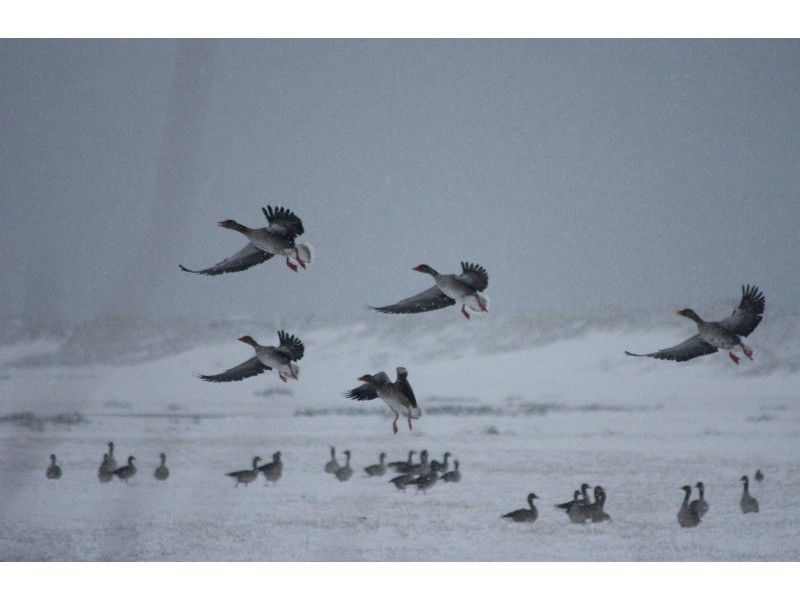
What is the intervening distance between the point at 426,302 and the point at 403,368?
1.11 feet

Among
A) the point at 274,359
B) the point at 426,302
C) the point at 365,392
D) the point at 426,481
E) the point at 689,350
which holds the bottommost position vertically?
the point at 426,481

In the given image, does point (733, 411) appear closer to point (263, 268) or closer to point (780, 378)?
point (780, 378)

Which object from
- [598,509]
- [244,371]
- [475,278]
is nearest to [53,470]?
[244,371]

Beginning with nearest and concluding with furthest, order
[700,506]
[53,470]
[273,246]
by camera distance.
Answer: [273,246] → [700,506] → [53,470]

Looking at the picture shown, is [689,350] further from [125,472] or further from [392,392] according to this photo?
[125,472]

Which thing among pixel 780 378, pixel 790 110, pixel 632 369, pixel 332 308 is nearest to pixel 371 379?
pixel 332 308

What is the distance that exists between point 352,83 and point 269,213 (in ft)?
2.34

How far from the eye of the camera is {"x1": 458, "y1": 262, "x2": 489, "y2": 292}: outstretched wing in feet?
13.2

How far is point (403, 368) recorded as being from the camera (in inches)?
168

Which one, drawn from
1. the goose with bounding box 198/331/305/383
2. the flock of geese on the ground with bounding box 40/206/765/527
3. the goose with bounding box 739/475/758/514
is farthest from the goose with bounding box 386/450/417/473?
the goose with bounding box 739/475/758/514

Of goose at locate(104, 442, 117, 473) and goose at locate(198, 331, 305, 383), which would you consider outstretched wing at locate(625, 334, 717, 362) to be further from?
goose at locate(104, 442, 117, 473)

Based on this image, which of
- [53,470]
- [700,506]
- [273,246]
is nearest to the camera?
[273,246]

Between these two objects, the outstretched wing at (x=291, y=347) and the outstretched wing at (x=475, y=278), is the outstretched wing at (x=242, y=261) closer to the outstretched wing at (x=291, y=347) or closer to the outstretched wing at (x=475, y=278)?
the outstretched wing at (x=291, y=347)

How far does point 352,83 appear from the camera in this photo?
4.42 meters
